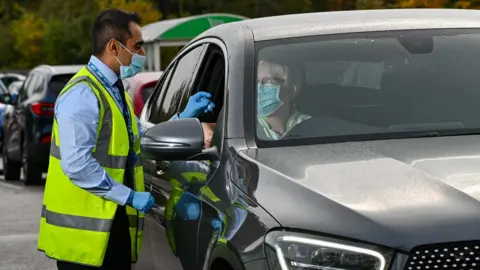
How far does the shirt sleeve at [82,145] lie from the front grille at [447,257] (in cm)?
202

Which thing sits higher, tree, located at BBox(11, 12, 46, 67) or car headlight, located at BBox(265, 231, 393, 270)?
car headlight, located at BBox(265, 231, 393, 270)

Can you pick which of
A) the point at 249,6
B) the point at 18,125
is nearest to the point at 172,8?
the point at 249,6

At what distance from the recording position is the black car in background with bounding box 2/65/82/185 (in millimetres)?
20062

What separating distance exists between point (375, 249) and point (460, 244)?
255 millimetres

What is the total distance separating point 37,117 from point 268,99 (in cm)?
1455

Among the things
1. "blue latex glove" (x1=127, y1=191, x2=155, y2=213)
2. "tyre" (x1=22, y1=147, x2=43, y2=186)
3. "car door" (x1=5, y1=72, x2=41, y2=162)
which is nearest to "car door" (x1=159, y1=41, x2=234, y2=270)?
"blue latex glove" (x1=127, y1=191, x2=155, y2=213)

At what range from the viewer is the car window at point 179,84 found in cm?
701

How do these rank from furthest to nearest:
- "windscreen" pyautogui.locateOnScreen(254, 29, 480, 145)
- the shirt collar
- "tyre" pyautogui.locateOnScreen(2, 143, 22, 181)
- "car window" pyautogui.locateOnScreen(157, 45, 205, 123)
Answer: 1. "tyre" pyautogui.locateOnScreen(2, 143, 22, 181)
2. "car window" pyautogui.locateOnScreen(157, 45, 205, 123)
3. the shirt collar
4. "windscreen" pyautogui.locateOnScreen(254, 29, 480, 145)

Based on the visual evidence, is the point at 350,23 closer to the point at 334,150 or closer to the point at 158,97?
the point at 334,150

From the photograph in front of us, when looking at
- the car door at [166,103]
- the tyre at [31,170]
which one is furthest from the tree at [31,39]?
the car door at [166,103]

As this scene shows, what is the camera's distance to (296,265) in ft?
14.8

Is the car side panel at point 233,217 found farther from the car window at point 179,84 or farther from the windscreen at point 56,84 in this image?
the windscreen at point 56,84

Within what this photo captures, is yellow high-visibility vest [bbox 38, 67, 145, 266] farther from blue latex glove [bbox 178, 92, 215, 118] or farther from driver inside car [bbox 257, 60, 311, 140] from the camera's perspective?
driver inside car [bbox 257, 60, 311, 140]

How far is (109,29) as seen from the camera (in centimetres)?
647
